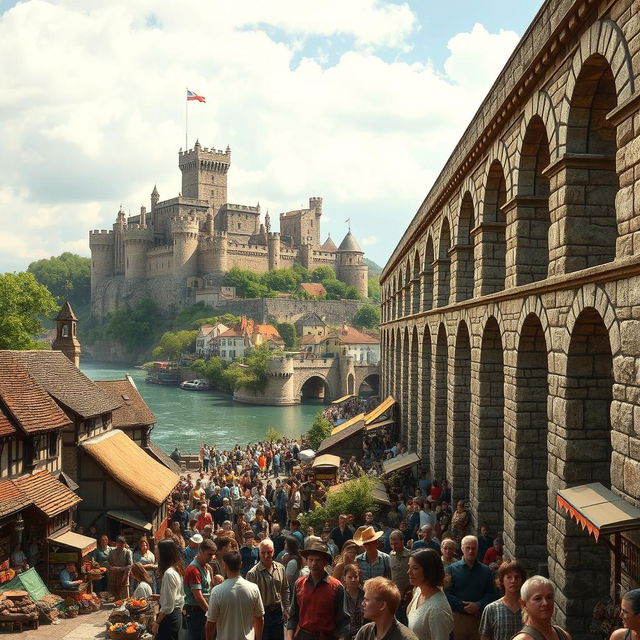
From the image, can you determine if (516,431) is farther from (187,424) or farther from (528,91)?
(187,424)

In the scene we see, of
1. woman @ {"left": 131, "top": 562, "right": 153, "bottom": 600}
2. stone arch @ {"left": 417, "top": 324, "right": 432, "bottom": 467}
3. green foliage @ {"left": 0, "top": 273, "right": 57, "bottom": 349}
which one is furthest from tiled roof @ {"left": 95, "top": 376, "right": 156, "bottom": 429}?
green foliage @ {"left": 0, "top": 273, "right": 57, "bottom": 349}

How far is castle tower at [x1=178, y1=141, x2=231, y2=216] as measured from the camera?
414 feet

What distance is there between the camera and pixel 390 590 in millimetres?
4617

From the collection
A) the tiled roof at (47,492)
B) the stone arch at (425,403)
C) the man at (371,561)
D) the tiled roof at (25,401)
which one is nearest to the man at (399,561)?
the man at (371,561)

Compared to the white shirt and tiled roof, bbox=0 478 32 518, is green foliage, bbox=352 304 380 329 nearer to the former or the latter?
tiled roof, bbox=0 478 32 518

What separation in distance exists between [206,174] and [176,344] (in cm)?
3456

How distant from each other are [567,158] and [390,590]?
5.86m

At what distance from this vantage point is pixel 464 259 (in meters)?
16.1

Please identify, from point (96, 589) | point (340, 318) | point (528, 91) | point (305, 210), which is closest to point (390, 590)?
point (528, 91)

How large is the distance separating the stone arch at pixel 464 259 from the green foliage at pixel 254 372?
6169 cm

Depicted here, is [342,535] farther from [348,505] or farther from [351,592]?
[351,592]

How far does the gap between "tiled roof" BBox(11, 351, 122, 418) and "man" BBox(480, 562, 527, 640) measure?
14.2m

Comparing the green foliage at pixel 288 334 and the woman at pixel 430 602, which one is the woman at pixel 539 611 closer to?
the woman at pixel 430 602

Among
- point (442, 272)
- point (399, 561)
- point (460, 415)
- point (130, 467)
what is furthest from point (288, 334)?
point (399, 561)
